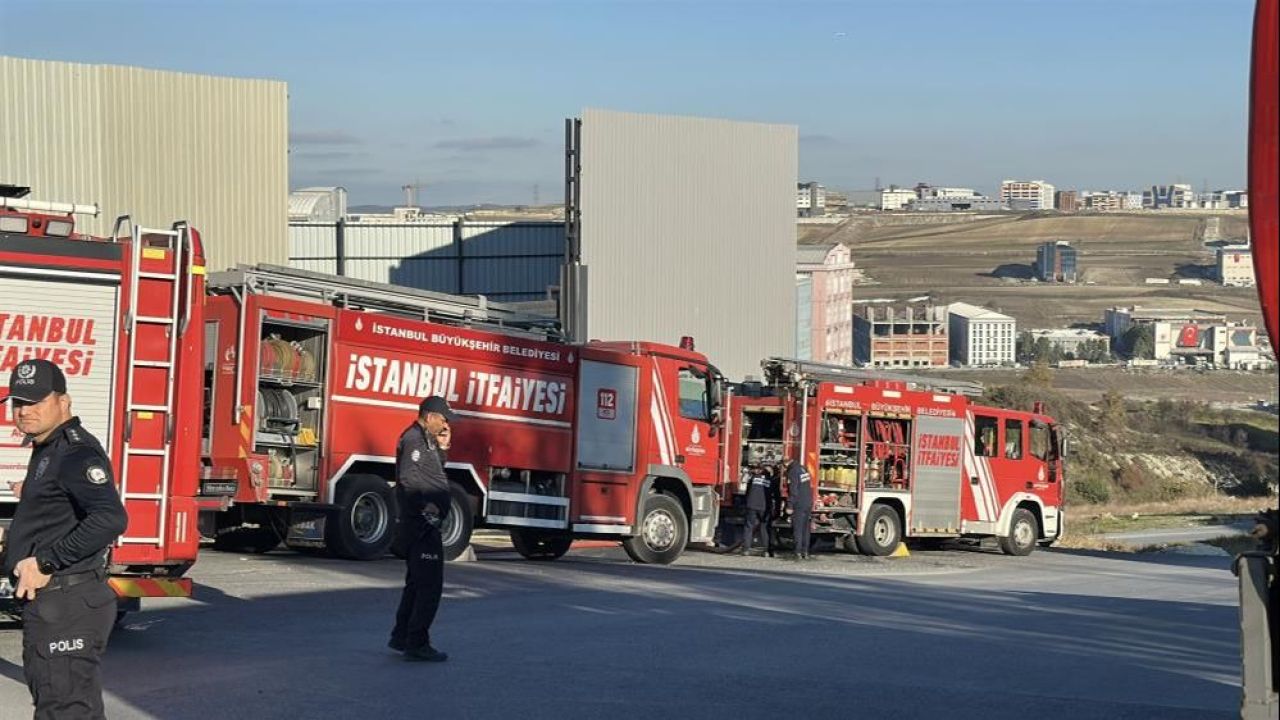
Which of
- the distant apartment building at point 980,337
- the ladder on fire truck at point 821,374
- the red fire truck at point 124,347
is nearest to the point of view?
the red fire truck at point 124,347

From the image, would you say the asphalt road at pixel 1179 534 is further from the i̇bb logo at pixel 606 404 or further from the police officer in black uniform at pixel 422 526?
the police officer in black uniform at pixel 422 526

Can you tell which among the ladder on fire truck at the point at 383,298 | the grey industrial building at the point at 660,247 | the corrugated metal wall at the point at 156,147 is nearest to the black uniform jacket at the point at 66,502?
the ladder on fire truck at the point at 383,298

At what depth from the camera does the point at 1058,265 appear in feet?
631

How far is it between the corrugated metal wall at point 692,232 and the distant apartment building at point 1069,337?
10123cm

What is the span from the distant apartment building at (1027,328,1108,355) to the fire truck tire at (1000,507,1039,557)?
118 meters

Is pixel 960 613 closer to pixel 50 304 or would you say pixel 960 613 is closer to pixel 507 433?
pixel 507 433

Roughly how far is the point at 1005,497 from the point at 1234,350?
115 metres

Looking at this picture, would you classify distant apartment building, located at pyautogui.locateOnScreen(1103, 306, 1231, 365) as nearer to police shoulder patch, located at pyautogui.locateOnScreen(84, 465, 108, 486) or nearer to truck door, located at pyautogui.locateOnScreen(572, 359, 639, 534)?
truck door, located at pyautogui.locateOnScreen(572, 359, 639, 534)

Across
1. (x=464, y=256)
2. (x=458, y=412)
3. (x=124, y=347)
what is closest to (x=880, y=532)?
(x=458, y=412)

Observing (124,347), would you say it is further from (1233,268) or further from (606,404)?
(1233,268)

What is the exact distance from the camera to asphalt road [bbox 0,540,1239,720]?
9922 millimetres

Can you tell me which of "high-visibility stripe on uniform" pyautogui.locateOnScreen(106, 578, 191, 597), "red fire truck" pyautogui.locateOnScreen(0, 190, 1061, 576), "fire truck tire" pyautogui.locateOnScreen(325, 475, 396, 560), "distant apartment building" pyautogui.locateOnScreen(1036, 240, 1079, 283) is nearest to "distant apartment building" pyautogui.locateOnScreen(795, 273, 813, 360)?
"red fire truck" pyautogui.locateOnScreen(0, 190, 1061, 576)

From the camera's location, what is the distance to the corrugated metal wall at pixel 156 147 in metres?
30.2

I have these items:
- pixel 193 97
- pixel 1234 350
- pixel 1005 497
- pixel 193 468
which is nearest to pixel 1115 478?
pixel 1005 497
